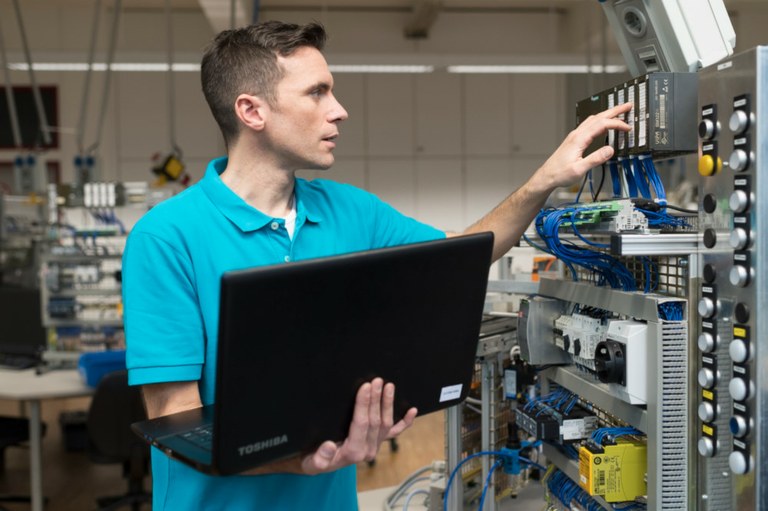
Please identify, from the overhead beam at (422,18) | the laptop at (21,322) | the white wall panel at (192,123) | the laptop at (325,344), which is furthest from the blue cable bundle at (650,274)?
the white wall panel at (192,123)

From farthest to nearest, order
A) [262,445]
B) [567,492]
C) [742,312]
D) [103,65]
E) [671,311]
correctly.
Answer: [103,65] < [567,492] < [671,311] < [742,312] < [262,445]

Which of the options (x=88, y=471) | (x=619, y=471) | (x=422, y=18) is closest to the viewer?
(x=619, y=471)

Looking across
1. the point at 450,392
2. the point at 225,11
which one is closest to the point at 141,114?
the point at 225,11

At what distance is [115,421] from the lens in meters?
3.35

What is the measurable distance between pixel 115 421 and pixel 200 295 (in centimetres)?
227

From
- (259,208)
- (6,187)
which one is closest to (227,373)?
(259,208)

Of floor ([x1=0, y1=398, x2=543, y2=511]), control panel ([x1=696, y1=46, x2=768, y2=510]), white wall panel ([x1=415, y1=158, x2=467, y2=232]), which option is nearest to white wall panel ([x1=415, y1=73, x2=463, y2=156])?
white wall panel ([x1=415, y1=158, x2=467, y2=232])

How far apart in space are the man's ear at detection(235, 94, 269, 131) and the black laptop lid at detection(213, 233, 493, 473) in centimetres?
49

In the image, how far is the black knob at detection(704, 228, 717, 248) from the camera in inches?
47.1

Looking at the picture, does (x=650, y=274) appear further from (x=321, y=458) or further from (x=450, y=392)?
(x=321, y=458)

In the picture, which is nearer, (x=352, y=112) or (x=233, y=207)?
(x=233, y=207)

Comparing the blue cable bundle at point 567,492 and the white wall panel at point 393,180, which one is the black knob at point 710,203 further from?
the white wall panel at point 393,180

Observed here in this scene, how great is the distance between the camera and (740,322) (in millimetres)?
1135

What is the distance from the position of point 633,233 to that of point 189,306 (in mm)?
714
